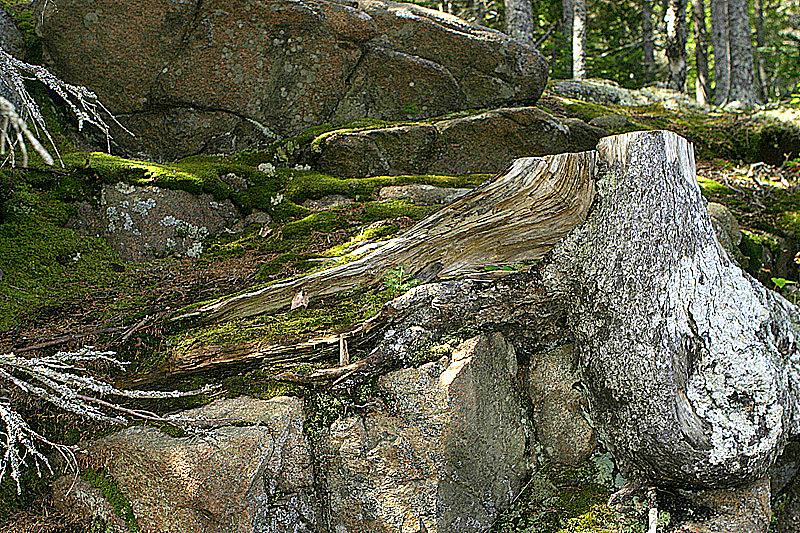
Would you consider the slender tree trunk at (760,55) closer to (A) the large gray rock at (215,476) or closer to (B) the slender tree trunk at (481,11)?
(B) the slender tree trunk at (481,11)

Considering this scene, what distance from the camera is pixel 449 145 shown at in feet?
25.4

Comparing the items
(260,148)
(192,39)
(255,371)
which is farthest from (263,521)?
(192,39)

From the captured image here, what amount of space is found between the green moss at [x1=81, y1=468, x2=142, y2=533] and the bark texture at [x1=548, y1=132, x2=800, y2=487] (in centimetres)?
331

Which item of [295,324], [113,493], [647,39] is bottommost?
[113,493]

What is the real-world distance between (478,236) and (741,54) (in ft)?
41.8

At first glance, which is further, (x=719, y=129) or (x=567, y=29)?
(x=567, y=29)

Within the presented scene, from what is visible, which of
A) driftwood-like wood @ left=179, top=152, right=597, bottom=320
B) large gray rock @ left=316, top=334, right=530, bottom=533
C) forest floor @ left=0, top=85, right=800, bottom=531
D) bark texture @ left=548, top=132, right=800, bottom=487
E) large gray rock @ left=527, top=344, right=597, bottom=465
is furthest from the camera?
driftwood-like wood @ left=179, top=152, right=597, bottom=320

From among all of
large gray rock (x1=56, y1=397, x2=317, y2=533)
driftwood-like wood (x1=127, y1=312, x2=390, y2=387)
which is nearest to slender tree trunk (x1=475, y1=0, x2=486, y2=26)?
driftwood-like wood (x1=127, y1=312, x2=390, y2=387)

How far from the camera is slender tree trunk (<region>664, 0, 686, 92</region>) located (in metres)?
15.2

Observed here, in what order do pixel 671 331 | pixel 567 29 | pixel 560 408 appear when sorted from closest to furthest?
pixel 671 331 < pixel 560 408 < pixel 567 29

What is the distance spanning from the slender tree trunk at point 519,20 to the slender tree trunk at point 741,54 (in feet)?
17.4

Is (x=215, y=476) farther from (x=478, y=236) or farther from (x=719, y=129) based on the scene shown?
(x=719, y=129)

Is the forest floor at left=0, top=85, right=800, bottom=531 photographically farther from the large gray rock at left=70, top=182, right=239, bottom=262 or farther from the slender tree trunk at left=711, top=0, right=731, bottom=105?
the slender tree trunk at left=711, top=0, right=731, bottom=105

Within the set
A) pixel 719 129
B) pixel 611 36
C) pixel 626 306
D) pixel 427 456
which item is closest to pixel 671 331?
pixel 626 306
